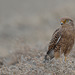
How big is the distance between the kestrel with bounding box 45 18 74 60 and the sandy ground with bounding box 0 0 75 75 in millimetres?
281

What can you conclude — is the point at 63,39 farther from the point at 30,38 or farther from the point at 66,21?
the point at 30,38

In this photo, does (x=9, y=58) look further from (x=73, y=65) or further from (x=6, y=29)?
(x=6, y=29)

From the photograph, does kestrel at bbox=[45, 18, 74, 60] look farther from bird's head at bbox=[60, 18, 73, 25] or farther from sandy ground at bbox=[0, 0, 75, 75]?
sandy ground at bbox=[0, 0, 75, 75]

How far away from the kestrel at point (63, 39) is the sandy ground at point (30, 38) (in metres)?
0.28

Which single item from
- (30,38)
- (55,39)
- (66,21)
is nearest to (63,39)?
(55,39)

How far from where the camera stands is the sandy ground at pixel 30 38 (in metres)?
6.11

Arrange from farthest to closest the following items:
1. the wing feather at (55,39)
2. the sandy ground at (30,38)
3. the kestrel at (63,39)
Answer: the wing feather at (55,39), the kestrel at (63,39), the sandy ground at (30,38)

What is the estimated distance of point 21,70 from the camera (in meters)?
6.39

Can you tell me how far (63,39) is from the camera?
7062 millimetres

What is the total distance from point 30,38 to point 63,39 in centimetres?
770

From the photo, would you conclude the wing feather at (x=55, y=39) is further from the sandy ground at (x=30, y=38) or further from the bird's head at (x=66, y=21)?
the sandy ground at (x=30, y=38)

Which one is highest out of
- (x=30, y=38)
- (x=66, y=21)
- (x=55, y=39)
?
(x=30, y=38)

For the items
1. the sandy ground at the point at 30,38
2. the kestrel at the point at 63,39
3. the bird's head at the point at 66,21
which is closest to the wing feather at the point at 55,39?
the kestrel at the point at 63,39

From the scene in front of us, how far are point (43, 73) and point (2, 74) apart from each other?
1020 mm
